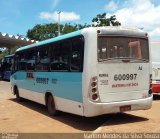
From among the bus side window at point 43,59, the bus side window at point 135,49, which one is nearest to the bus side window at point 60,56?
the bus side window at point 43,59

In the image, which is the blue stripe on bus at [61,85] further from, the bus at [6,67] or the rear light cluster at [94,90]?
the bus at [6,67]

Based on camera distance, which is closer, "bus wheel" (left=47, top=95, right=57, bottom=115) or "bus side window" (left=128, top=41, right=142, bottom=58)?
"bus side window" (left=128, top=41, right=142, bottom=58)

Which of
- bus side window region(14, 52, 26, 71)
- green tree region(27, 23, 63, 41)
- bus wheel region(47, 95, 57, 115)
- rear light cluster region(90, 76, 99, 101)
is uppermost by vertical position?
green tree region(27, 23, 63, 41)

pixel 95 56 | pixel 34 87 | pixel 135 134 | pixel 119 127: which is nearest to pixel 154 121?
pixel 119 127

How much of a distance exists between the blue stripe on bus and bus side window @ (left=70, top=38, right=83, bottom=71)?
0.65 ft

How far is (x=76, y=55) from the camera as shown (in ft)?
34.0

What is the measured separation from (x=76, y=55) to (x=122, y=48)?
4.38 feet

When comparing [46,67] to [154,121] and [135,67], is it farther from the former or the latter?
[154,121]

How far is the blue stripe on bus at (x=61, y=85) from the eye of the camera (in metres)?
10.2

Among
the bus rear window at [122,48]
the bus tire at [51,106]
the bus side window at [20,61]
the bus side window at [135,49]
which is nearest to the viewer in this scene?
the bus rear window at [122,48]

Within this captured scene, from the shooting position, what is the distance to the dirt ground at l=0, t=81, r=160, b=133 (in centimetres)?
970

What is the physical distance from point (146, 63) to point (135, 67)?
0.48 m

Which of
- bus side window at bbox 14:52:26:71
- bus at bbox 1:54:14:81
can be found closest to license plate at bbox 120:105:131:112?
bus side window at bbox 14:52:26:71

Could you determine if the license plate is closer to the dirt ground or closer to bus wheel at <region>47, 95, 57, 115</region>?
the dirt ground
